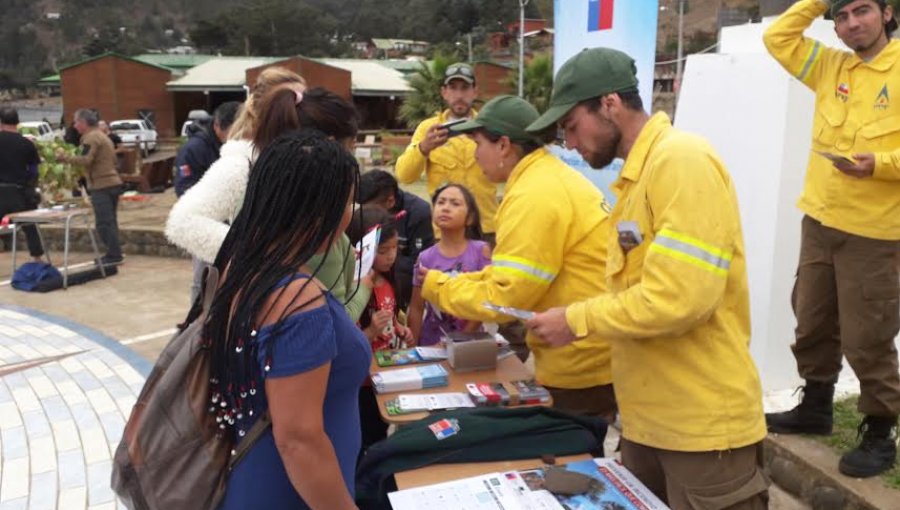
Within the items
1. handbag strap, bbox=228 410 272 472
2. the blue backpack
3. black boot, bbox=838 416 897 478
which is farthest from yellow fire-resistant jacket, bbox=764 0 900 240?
the blue backpack

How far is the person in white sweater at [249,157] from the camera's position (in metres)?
2.39

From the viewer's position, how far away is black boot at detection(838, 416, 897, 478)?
2.68 metres

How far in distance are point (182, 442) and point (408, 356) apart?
1258 mm

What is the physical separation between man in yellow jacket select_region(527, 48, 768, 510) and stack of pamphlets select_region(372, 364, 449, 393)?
2.08 ft

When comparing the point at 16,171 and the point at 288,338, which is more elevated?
the point at 288,338

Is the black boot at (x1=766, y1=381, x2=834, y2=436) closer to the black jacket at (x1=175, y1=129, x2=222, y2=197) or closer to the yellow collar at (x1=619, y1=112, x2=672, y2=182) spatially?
the yellow collar at (x1=619, y1=112, x2=672, y2=182)

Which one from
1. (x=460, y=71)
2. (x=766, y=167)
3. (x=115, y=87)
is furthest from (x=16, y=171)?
(x=115, y=87)

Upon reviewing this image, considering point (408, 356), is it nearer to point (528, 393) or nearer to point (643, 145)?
point (528, 393)

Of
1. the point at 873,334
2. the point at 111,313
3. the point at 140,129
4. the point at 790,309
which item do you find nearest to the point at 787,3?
the point at 790,309

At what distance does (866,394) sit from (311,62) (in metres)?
31.5

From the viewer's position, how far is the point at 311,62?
1257 inches

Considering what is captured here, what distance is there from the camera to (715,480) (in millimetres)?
1724

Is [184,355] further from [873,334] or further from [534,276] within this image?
[873,334]

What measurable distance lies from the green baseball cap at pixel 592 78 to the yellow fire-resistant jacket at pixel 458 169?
248cm
